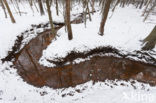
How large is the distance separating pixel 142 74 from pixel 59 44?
5319 mm

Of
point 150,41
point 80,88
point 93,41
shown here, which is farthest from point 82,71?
point 150,41

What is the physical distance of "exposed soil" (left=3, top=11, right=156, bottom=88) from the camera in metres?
5.24

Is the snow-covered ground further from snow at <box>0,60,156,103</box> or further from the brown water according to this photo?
the brown water

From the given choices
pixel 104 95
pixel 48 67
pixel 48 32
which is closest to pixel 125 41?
pixel 104 95

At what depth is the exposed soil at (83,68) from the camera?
524 cm

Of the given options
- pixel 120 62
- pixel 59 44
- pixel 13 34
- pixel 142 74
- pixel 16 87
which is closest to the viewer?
pixel 16 87

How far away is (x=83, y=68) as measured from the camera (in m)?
5.95

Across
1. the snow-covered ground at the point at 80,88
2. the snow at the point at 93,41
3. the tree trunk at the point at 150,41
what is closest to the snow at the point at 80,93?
the snow-covered ground at the point at 80,88

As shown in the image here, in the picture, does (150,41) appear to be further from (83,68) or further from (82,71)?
(82,71)

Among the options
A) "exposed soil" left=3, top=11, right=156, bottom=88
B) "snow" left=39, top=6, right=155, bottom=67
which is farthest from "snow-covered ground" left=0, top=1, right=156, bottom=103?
"exposed soil" left=3, top=11, right=156, bottom=88

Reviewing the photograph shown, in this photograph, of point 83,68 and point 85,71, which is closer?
point 85,71

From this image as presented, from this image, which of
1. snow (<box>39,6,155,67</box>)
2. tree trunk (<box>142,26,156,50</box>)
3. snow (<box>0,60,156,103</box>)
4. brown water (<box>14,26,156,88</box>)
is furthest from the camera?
snow (<box>39,6,155,67</box>)

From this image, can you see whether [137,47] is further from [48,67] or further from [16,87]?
[16,87]

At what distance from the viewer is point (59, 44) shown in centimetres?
685
